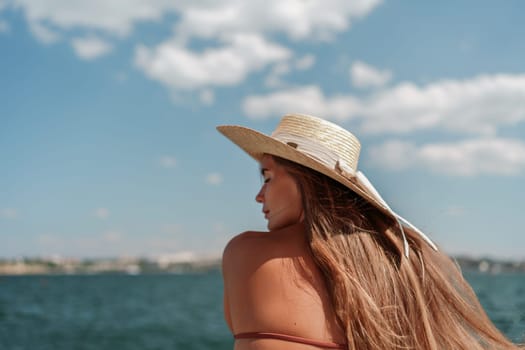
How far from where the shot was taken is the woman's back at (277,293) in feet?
5.69

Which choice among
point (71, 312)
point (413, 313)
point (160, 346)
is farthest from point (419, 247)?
point (71, 312)

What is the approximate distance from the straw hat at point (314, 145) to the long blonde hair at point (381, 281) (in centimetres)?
6

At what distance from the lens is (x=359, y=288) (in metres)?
1.84

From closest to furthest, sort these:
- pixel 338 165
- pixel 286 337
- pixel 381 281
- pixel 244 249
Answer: pixel 286 337, pixel 244 249, pixel 381 281, pixel 338 165

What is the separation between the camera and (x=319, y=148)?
2.15m

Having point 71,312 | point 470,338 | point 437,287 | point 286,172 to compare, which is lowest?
point 71,312

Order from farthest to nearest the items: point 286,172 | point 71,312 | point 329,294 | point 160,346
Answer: point 71,312, point 160,346, point 286,172, point 329,294

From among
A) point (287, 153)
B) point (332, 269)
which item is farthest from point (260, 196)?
point (332, 269)

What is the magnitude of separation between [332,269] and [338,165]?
43cm

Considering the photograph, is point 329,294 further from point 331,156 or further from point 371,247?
point 331,156

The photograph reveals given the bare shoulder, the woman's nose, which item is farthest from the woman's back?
the woman's nose

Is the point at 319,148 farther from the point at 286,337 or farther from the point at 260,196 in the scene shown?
the point at 286,337

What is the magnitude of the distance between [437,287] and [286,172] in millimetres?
736

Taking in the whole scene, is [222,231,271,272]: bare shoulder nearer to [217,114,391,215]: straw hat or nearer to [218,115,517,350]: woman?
[218,115,517,350]: woman
